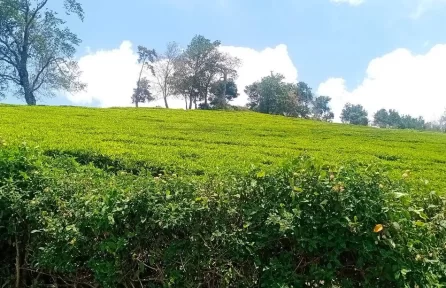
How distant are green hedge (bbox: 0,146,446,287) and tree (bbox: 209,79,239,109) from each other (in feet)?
125

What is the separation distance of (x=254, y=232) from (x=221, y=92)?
40.8 metres

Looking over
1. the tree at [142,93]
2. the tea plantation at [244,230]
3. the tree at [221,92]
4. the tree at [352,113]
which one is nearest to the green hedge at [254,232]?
the tea plantation at [244,230]

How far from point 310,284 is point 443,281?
Answer: 703 millimetres

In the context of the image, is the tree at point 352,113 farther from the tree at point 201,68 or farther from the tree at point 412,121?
the tree at point 201,68

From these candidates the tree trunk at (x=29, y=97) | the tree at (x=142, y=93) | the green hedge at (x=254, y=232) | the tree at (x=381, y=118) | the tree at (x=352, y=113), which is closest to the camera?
the green hedge at (x=254, y=232)

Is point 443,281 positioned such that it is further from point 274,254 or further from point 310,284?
point 274,254

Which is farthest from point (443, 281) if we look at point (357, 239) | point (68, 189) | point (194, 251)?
point (68, 189)

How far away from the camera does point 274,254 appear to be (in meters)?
2.38

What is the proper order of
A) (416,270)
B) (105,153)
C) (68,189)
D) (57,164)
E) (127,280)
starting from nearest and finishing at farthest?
(416,270) → (127,280) → (68,189) → (57,164) → (105,153)

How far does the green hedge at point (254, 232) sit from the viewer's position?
7.38 feet

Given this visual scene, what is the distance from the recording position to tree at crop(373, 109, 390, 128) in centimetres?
6338

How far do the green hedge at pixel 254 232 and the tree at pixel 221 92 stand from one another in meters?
38.1

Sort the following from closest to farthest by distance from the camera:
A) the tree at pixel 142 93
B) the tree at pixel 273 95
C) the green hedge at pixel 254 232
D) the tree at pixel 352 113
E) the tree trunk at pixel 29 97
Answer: the green hedge at pixel 254 232 → the tree trunk at pixel 29 97 → the tree at pixel 273 95 → the tree at pixel 142 93 → the tree at pixel 352 113

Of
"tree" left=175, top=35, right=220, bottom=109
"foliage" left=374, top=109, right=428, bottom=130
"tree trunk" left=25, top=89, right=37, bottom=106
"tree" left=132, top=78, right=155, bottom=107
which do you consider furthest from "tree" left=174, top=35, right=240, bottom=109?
"foliage" left=374, top=109, right=428, bottom=130
